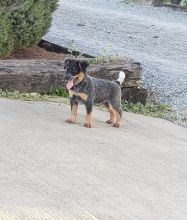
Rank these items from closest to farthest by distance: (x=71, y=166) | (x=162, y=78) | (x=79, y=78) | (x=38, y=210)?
(x=38, y=210) → (x=71, y=166) → (x=79, y=78) → (x=162, y=78)

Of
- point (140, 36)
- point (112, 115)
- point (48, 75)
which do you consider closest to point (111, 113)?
point (112, 115)

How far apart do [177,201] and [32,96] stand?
4423 millimetres

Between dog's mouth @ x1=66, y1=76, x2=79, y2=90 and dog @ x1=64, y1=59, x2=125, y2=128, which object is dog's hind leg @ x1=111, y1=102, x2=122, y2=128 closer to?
Result: dog @ x1=64, y1=59, x2=125, y2=128

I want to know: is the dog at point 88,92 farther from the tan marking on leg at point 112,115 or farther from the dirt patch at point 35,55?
the dirt patch at point 35,55

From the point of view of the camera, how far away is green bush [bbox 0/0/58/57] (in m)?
11.2

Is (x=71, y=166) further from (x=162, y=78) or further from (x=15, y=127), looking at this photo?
(x=162, y=78)

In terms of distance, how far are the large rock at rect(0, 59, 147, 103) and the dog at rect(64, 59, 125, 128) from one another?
4.84 feet

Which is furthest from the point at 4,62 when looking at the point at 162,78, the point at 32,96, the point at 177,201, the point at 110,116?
the point at 177,201

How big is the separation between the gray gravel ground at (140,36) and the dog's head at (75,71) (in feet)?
9.87

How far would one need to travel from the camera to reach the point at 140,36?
18.2 m

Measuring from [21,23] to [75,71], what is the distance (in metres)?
3.78

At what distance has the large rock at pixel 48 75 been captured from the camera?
32.4 feet

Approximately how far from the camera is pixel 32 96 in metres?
9.90

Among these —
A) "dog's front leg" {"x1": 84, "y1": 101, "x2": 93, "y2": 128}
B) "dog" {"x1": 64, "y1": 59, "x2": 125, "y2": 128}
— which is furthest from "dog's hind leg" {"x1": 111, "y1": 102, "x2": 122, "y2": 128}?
"dog's front leg" {"x1": 84, "y1": 101, "x2": 93, "y2": 128}
